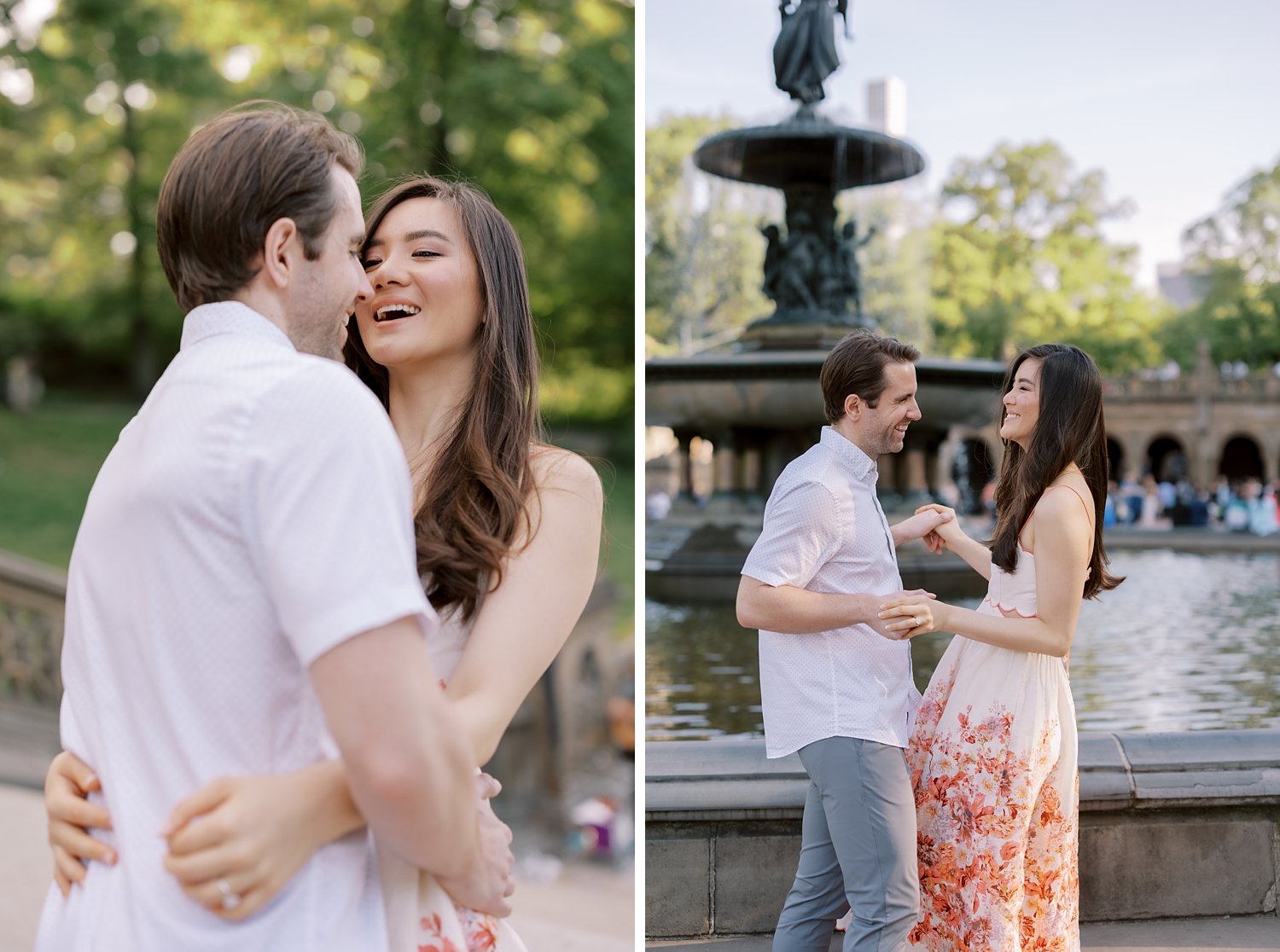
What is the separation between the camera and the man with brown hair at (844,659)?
2900 mm

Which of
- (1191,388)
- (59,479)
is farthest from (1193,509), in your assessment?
(1191,388)

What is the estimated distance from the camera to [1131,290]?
150 feet

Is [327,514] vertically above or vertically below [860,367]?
below

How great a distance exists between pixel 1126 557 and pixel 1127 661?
11.6 meters

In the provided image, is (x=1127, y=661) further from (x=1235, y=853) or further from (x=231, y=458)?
(x=231, y=458)

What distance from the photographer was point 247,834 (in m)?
1.46

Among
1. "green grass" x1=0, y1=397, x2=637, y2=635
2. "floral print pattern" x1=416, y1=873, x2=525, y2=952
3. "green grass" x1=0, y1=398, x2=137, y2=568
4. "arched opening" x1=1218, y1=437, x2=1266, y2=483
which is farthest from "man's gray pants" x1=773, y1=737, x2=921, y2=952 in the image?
"arched opening" x1=1218, y1=437, x2=1266, y2=483

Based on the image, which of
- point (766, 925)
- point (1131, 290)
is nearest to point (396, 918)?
point (766, 925)

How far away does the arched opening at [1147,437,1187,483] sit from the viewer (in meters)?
60.2

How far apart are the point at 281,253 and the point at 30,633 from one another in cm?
1182

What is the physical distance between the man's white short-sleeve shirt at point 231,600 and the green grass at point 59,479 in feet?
64.0

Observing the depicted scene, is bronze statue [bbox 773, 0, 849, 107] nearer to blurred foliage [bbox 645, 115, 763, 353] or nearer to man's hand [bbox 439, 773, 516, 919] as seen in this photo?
blurred foliage [bbox 645, 115, 763, 353]

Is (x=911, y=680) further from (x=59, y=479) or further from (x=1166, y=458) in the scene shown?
(x=1166, y=458)

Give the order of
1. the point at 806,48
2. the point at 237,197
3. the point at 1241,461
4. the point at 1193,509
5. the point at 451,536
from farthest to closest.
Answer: the point at 1241,461 → the point at 1193,509 → the point at 806,48 → the point at 451,536 → the point at 237,197
